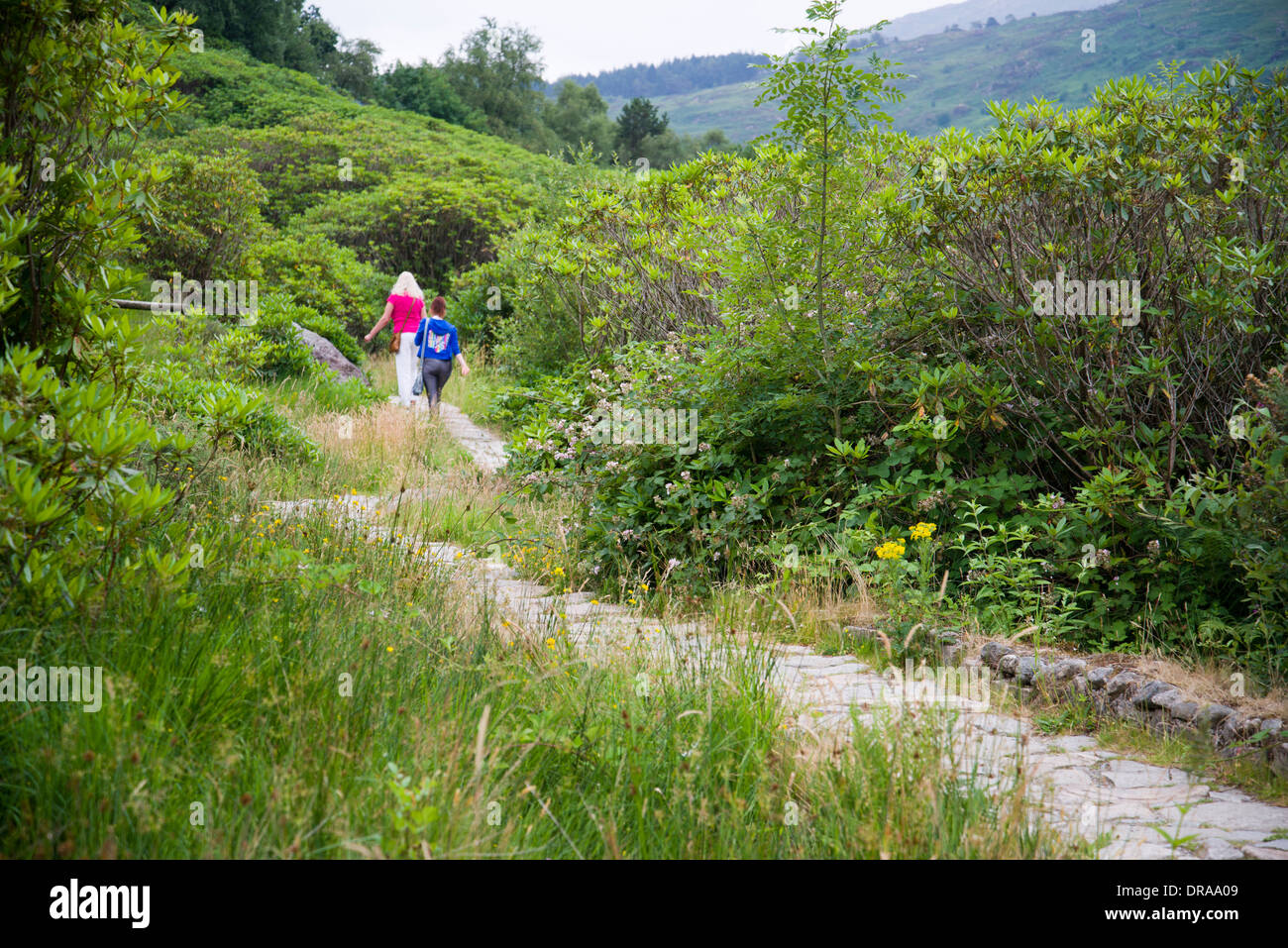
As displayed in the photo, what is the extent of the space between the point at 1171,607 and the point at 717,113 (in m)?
162

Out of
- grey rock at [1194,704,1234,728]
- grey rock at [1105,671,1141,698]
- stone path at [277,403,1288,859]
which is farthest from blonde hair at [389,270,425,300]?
grey rock at [1194,704,1234,728]

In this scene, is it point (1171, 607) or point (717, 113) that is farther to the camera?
point (717, 113)

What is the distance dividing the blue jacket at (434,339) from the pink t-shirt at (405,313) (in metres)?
0.26

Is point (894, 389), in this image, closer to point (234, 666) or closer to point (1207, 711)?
point (1207, 711)

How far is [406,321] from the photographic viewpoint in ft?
39.6

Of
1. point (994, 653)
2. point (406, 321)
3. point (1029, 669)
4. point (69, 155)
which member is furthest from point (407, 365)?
point (1029, 669)

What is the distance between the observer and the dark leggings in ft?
38.4

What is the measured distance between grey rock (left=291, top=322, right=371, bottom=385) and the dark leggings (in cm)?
177

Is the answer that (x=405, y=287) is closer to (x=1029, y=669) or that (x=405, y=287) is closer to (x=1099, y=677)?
(x=1029, y=669)

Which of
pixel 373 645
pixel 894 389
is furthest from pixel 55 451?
pixel 894 389

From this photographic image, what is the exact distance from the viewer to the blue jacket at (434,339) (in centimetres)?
1161

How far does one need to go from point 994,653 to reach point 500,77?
57.4 metres

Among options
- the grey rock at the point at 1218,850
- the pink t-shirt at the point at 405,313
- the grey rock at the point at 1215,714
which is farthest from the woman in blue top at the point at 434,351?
the grey rock at the point at 1218,850
